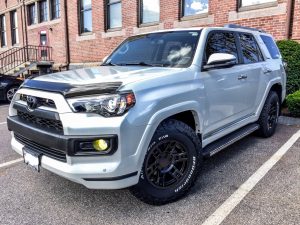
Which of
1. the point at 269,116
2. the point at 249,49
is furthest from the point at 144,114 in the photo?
the point at 269,116

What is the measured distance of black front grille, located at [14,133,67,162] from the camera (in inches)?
103

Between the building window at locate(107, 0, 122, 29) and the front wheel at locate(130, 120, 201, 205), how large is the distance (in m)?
10.8

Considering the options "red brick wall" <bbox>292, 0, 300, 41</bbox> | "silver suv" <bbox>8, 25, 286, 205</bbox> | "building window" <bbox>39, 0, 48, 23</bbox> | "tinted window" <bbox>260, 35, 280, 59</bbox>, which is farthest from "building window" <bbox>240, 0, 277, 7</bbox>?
"building window" <bbox>39, 0, 48, 23</bbox>

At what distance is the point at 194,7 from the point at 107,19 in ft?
15.1

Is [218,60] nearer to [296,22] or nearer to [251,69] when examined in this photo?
[251,69]

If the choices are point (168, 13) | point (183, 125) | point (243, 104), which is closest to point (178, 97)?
point (183, 125)

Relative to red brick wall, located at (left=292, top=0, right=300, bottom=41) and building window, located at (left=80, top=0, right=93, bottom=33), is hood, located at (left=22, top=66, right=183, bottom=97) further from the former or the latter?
building window, located at (left=80, top=0, right=93, bottom=33)

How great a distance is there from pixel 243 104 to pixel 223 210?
180cm

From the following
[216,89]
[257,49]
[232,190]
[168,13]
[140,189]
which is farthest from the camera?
[168,13]

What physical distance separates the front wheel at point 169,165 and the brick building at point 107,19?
646 cm

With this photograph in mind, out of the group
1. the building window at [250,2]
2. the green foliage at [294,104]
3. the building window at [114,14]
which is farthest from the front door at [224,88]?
the building window at [114,14]

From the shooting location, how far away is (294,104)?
20.7 feet

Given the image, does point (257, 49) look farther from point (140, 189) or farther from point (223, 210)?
point (140, 189)

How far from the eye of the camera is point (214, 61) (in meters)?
3.28
